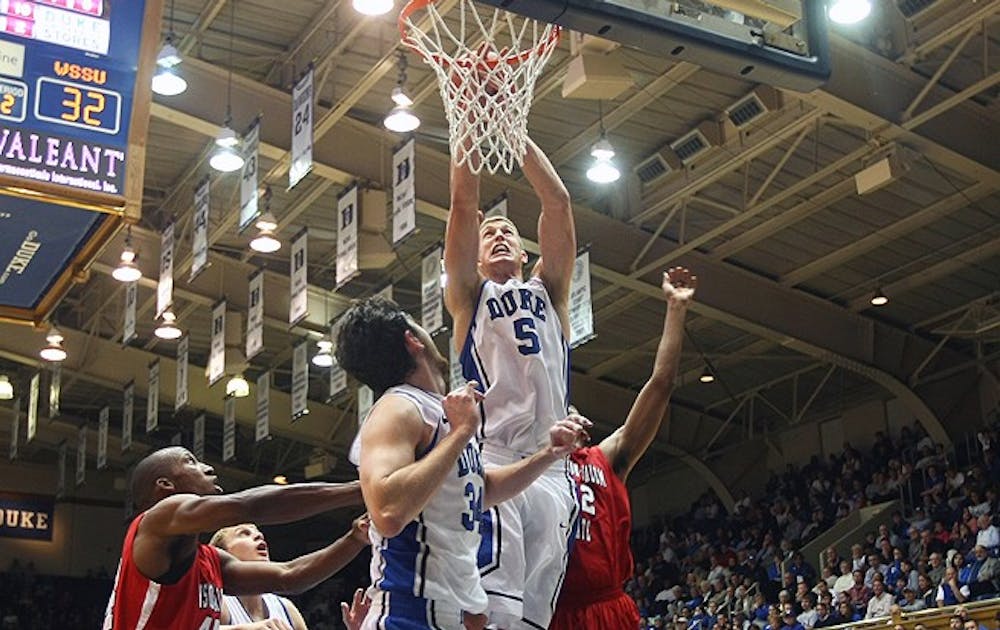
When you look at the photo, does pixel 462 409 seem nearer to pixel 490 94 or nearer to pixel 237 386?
pixel 490 94

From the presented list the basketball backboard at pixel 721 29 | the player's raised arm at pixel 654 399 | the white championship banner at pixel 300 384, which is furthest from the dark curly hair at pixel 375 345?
the white championship banner at pixel 300 384

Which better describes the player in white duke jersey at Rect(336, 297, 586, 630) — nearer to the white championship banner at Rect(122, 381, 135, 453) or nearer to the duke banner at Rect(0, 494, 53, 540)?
the white championship banner at Rect(122, 381, 135, 453)

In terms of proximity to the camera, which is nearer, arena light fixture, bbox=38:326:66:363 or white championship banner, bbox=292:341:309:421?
white championship banner, bbox=292:341:309:421

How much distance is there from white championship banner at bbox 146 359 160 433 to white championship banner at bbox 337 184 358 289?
7.25m

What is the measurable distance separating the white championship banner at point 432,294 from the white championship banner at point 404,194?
1.64 metres

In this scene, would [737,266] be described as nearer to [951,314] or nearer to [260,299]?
[951,314]

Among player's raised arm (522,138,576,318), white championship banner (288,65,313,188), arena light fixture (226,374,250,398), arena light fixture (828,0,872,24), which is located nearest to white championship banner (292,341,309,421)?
arena light fixture (226,374,250,398)

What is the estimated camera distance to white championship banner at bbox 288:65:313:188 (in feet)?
45.0

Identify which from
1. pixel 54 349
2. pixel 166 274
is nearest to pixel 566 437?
pixel 166 274

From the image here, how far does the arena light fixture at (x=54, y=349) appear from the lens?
71.3ft

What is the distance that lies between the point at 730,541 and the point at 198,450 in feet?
32.7

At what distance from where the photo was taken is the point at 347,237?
621 inches

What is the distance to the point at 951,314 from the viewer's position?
2267cm

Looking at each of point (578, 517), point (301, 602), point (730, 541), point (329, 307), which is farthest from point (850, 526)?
point (578, 517)
